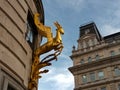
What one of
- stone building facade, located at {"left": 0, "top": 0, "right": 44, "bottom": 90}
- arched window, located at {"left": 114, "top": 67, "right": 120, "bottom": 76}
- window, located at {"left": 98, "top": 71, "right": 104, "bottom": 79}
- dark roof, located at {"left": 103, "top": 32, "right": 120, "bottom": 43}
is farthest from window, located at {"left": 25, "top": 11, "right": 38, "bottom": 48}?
dark roof, located at {"left": 103, "top": 32, "right": 120, "bottom": 43}

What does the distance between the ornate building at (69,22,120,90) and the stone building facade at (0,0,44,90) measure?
42.4 metres

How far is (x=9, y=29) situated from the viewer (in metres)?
8.84

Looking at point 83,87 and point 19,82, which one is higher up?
point 83,87

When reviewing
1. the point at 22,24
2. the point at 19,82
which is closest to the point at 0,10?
the point at 22,24

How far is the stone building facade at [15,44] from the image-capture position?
27.0ft

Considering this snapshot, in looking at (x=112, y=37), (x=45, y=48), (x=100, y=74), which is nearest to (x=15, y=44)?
(x=45, y=48)

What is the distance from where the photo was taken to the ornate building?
52.4m

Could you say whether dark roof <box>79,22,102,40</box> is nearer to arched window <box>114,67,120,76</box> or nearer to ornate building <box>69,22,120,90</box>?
ornate building <box>69,22,120,90</box>

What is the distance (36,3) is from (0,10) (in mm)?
3491

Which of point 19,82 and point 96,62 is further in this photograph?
point 96,62

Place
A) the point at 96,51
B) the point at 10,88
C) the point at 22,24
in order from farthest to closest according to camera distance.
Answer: the point at 96,51 → the point at 22,24 → the point at 10,88

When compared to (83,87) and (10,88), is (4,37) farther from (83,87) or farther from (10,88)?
(83,87)

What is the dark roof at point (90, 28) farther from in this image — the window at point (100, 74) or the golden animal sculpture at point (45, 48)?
the golden animal sculpture at point (45, 48)

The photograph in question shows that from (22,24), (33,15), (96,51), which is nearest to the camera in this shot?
(22,24)
